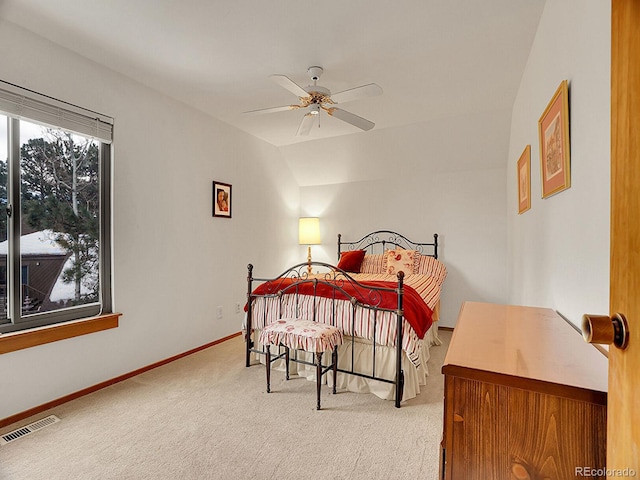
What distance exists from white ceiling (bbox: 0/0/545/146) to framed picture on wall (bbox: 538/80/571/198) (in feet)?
2.45

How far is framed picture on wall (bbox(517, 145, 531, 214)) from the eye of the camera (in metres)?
Result: 2.39

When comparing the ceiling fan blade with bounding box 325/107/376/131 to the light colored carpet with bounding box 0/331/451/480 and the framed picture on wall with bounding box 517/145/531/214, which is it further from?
the light colored carpet with bounding box 0/331/451/480

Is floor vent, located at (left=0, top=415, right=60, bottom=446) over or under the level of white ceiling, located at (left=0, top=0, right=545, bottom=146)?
under

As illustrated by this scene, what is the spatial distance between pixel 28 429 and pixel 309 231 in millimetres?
3689

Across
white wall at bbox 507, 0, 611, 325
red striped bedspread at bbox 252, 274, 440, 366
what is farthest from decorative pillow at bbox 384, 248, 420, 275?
white wall at bbox 507, 0, 611, 325

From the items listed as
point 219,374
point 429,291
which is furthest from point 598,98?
point 219,374

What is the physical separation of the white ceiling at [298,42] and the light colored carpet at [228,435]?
2.54 metres

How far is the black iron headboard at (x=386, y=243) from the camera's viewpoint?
452cm

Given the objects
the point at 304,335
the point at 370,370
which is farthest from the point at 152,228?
the point at 370,370

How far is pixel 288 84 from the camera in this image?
2.26 metres

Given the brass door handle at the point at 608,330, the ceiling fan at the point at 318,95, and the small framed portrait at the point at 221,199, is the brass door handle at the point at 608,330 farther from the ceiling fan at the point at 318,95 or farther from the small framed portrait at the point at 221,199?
the small framed portrait at the point at 221,199

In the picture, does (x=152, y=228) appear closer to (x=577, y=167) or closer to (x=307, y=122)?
(x=307, y=122)

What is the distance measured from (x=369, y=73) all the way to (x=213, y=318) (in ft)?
9.67

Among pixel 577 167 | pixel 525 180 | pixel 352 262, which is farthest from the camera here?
pixel 352 262
